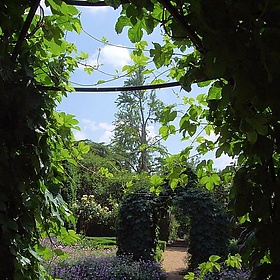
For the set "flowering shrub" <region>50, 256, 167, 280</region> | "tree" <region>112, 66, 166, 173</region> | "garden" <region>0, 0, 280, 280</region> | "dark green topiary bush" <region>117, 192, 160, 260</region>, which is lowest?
"flowering shrub" <region>50, 256, 167, 280</region>

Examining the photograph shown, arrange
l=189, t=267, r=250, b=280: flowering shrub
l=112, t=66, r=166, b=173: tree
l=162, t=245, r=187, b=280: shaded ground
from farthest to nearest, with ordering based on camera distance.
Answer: l=112, t=66, r=166, b=173: tree, l=162, t=245, r=187, b=280: shaded ground, l=189, t=267, r=250, b=280: flowering shrub

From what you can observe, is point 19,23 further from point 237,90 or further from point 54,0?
point 237,90

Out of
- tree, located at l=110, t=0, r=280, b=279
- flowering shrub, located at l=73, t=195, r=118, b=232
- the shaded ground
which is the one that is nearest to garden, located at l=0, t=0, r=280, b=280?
tree, located at l=110, t=0, r=280, b=279

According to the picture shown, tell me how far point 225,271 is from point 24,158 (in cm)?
468

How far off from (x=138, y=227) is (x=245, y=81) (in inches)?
227

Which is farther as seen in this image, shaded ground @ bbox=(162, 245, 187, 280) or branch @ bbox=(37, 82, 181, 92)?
shaded ground @ bbox=(162, 245, 187, 280)

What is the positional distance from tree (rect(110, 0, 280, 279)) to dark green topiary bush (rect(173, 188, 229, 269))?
5.25 meters

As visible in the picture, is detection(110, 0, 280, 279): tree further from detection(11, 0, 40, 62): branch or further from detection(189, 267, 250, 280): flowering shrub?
detection(189, 267, 250, 280): flowering shrub

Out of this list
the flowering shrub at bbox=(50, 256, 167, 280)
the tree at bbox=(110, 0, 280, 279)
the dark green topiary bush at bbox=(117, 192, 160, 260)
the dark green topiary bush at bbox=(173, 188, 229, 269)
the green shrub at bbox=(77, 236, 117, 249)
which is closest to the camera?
the tree at bbox=(110, 0, 280, 279)

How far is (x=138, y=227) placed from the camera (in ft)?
20.4

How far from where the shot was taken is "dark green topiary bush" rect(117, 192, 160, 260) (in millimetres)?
6227

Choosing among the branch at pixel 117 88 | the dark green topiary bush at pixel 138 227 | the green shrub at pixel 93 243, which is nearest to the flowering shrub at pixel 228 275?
the dark green topiary bush at pixel 138 227

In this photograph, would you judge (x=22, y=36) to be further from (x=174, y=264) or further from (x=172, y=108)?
(x=174, y=264)

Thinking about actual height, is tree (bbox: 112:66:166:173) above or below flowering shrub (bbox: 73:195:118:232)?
above
